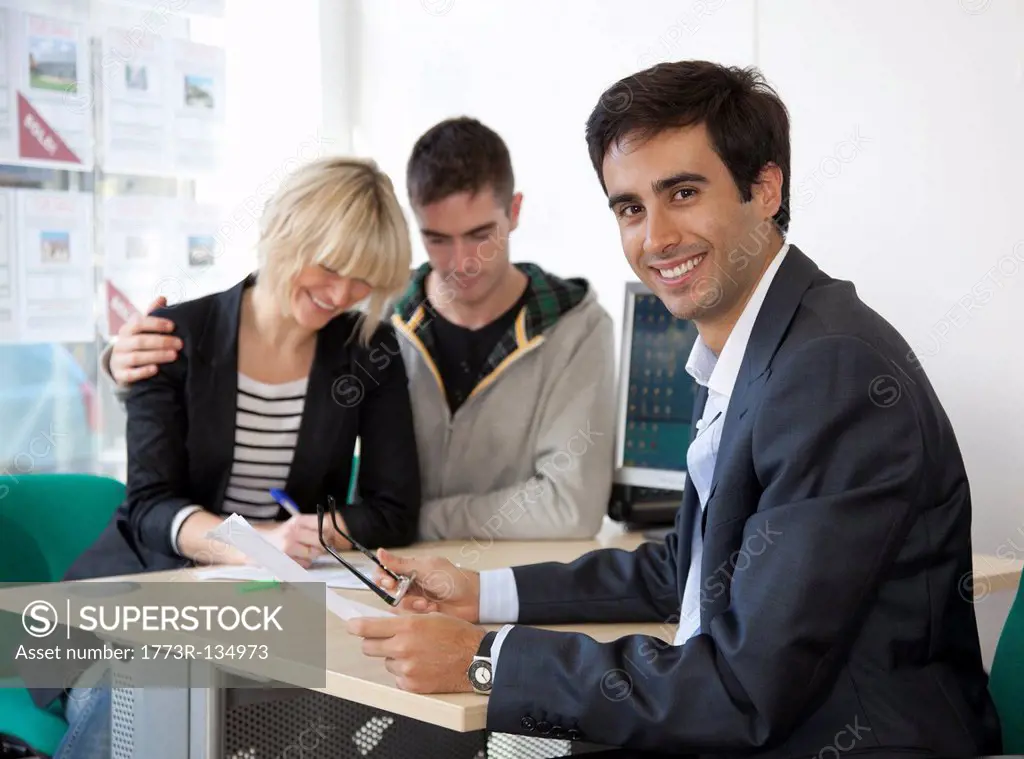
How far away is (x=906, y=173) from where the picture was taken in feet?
8.87

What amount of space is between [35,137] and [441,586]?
2.58m

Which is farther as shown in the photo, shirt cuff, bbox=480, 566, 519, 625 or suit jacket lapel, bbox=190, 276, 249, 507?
suit jacket lapel, bbox=190, 276, 249, 507

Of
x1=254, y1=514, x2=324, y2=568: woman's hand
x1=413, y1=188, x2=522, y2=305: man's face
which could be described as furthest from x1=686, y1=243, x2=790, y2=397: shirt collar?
x1=413, y1=188, x2=522, y2=305: man's face

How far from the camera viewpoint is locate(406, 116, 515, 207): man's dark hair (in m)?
2.67

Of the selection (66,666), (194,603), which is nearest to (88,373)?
(66,666)

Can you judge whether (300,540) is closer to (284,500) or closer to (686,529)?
(284,500)

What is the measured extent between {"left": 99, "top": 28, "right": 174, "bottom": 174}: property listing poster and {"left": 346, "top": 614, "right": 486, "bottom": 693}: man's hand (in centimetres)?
292

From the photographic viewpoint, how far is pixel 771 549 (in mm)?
1302

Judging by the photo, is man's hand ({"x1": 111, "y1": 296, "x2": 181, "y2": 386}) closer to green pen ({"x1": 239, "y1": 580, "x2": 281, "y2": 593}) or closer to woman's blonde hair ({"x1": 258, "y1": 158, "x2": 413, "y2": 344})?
woman's blonde hair ({"x1": 258, "y1": 158, "x2": 413, "y2": 344})

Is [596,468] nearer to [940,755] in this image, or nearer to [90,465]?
[940,755]

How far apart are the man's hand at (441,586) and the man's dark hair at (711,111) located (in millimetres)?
705

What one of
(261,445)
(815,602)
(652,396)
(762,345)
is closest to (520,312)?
(652,396)

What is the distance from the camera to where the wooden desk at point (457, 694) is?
4.48ft

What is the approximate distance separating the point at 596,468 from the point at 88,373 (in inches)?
81.1
